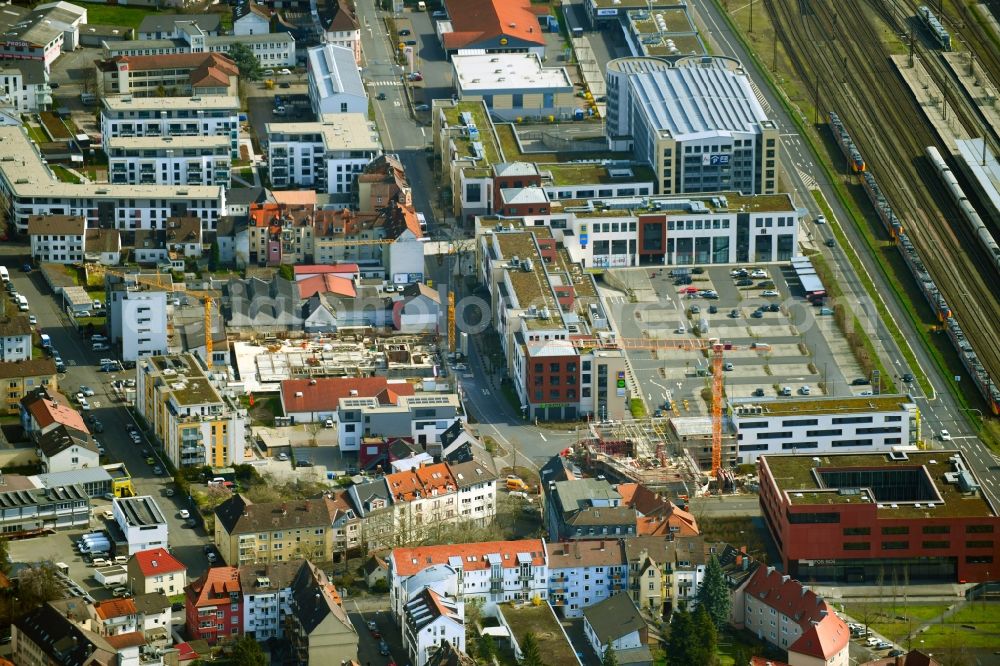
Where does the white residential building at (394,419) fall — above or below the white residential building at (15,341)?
below

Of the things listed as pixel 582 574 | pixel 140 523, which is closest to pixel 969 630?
pixel 582 574

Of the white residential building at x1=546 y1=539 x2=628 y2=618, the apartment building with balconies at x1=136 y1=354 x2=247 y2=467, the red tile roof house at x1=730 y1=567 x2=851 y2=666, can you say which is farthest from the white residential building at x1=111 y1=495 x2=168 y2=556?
the red tile roof house at x1=730 y1=567 x2=851 y2=666

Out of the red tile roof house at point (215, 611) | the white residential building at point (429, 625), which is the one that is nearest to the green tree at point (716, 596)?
the white residential building at point (429, 625)

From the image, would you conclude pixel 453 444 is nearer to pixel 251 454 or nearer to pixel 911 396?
pixel 251 454

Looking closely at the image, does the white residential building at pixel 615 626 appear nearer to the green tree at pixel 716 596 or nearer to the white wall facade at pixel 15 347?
the green tree at pixel 716 596

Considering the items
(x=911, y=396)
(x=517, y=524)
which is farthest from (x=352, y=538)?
(x=911, y=396)
